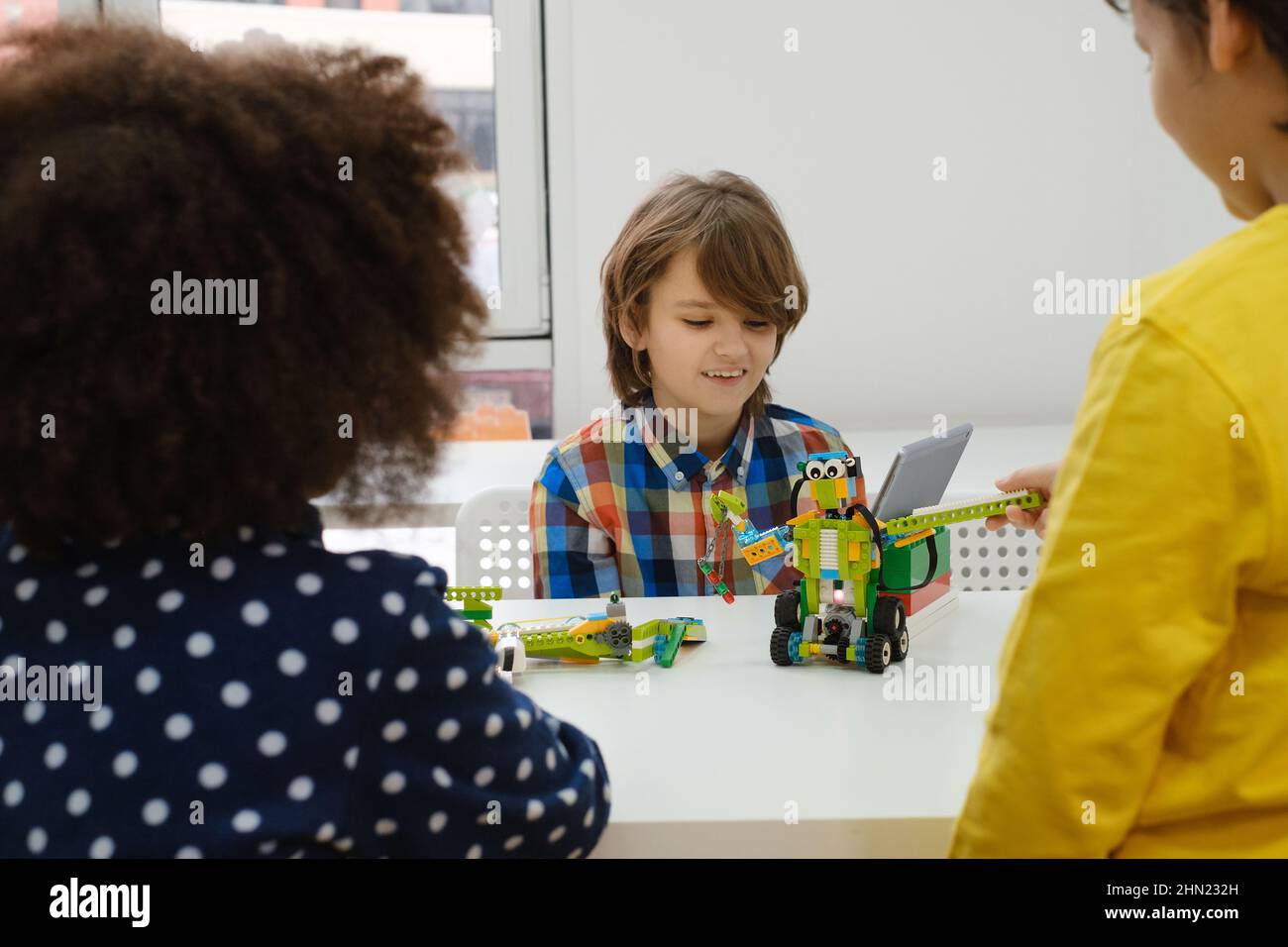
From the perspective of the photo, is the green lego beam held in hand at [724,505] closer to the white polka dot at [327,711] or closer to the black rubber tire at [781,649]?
the black rubber tire at [781,649]

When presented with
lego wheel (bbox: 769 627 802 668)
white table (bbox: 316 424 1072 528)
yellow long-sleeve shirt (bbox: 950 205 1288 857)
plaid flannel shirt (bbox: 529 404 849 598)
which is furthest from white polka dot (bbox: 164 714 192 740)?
white table (bbox: 316 424 1072 528)

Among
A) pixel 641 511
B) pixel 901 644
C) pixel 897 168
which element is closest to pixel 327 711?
pixel 901 644

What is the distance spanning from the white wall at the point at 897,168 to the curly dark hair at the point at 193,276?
166cm

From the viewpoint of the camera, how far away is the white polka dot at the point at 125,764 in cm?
59

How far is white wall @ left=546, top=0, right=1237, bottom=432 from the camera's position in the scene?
226 cm

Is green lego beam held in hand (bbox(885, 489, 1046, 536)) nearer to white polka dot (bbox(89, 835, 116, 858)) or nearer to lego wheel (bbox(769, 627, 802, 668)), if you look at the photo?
lego wheel (bbox(769, 627, 802, 668))

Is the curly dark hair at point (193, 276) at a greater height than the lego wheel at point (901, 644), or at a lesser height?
greater

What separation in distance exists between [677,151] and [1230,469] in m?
1.78

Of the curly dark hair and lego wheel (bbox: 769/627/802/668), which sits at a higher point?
the curly dark hair

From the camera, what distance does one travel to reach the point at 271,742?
0.60m

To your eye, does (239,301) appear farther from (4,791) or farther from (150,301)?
(4,791)

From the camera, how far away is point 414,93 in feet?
2.31

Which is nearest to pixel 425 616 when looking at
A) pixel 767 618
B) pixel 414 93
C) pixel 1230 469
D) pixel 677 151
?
pixel 414 93

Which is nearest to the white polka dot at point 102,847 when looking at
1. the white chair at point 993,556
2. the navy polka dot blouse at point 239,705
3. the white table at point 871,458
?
the navy polka dot blouse at point 239,705
